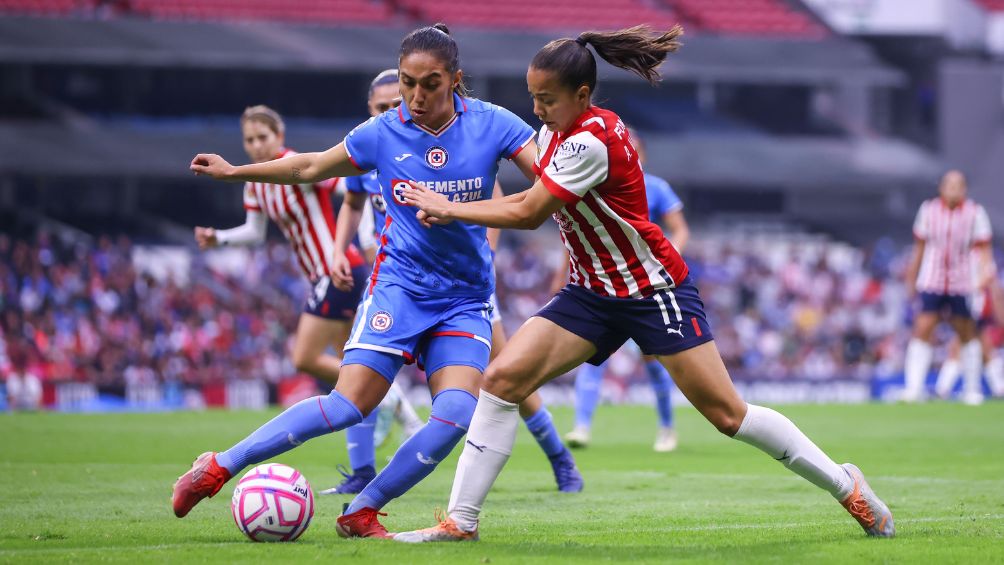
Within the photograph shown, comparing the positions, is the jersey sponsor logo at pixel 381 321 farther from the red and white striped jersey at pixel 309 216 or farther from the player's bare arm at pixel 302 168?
the red and white striped jersey at pixel 309 216

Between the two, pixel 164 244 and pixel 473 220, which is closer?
pixel 473 220

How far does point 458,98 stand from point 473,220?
1.06 metres

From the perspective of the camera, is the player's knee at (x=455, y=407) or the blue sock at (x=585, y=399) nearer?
the player's knee at (x=455, y=407)

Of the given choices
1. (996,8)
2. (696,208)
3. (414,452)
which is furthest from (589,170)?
(996,8)

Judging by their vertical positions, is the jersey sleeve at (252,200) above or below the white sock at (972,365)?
above

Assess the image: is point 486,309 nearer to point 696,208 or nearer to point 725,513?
point 725,513

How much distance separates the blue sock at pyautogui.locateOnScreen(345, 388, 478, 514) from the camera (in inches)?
240

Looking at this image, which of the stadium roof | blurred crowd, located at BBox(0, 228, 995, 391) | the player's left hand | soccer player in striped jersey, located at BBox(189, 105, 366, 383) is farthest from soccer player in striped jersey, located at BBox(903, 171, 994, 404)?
the stadium roof

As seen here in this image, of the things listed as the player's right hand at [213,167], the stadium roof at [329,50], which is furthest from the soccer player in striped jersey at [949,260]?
the stadium roof at [329,50]

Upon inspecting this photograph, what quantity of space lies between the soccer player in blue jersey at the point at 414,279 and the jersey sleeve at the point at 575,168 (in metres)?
0.75

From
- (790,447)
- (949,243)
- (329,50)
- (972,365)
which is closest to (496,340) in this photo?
(790,447)

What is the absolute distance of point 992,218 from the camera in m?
37.3

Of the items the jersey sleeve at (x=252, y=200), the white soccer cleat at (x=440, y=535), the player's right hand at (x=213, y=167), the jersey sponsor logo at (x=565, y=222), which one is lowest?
the white soccer cleat at (x=440, y=535)

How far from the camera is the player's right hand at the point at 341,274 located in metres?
8.85
